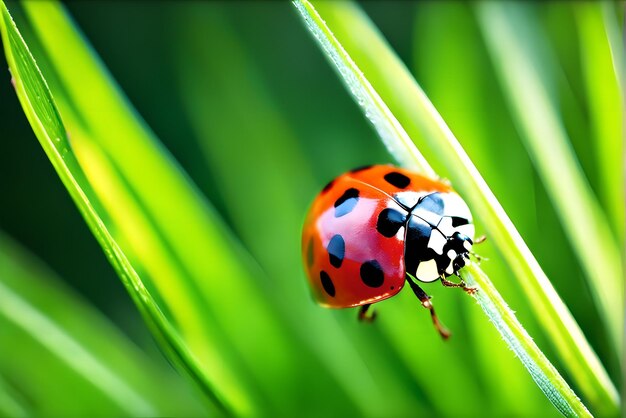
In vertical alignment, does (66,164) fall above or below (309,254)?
above

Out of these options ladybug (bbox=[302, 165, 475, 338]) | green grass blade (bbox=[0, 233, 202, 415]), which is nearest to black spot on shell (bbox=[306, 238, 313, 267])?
ladybug (bbox=[302, 165, 475, 338])

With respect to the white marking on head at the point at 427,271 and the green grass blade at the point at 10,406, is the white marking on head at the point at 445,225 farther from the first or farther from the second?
the green grass blade at the point at 10,406

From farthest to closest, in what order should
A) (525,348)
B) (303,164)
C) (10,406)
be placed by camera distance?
(303,164) → (10,406) → (525,348)

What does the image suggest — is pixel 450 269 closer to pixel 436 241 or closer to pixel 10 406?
pixel 436 241

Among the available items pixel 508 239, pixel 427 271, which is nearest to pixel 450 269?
pixel 427 271

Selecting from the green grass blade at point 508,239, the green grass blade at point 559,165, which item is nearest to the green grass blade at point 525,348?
the green grass blade at point 508,239

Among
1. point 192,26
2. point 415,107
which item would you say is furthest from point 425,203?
point 192,26

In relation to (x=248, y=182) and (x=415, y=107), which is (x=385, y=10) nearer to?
(x=248, y=182)
